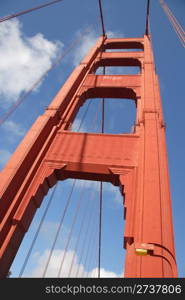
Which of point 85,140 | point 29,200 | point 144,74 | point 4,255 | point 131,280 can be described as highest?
point 144,74

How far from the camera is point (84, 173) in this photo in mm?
7430

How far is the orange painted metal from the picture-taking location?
16.2 ft

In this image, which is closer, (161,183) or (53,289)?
(53,289)

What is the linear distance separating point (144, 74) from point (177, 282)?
880 centimetres

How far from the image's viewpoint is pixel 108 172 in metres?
7.09

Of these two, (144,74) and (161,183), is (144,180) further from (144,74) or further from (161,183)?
(144,74)

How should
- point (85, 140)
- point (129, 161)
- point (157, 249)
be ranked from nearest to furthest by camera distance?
1. point (157, 249)
2. point (129, 161)
3. point (85, 140)

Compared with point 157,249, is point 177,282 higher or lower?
lower

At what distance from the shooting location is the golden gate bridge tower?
4.94m

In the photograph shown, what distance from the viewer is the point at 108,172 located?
7.09m

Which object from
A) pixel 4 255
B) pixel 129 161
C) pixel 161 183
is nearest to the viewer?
pixel 4 255

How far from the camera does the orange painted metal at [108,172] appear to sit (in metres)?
4.93

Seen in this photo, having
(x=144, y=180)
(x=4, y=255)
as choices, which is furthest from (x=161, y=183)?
(x=4, y=255)

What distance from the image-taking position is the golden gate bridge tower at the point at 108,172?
4938mm
